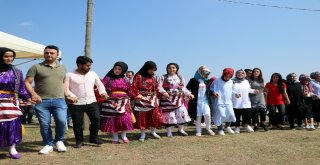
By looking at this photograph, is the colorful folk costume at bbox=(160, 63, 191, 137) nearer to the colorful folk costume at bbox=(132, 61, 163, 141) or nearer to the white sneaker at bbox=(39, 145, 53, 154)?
the colorful folk costume at bbox=(132, 61, 163, 141)

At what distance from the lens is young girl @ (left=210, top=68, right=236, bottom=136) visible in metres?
8.48

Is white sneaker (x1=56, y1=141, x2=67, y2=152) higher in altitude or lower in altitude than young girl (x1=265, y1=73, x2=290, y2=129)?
lower

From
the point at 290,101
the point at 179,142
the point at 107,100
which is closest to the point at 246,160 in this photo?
the point at 179,142

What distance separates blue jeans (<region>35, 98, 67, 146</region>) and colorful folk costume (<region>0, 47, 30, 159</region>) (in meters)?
0.34

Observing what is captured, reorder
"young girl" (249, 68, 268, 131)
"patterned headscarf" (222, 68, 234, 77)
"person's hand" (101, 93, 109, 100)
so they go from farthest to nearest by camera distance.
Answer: "young girl" (249, 68, 268, 131) → "patterned headscarf" (222, 68, 234, 77) → "person's hand" (101, 93, 109, 100)

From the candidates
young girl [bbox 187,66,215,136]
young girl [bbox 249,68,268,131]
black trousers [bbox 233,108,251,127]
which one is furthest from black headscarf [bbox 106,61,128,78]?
young girl [bbox 249,68,268,131]

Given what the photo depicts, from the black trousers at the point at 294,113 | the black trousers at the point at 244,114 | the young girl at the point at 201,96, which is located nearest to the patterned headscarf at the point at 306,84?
the black trousers at the point at 294,113

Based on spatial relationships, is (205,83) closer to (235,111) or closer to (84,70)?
(235,111)

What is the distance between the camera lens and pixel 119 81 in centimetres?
696

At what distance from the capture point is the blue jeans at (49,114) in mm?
5734

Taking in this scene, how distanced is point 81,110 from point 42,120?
2.52 feet

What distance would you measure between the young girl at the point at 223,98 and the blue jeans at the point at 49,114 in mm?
3964

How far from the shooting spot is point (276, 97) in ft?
32.1

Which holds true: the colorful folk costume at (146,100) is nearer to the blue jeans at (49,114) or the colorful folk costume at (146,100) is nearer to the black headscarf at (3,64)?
the blue jeans at (49,114)
